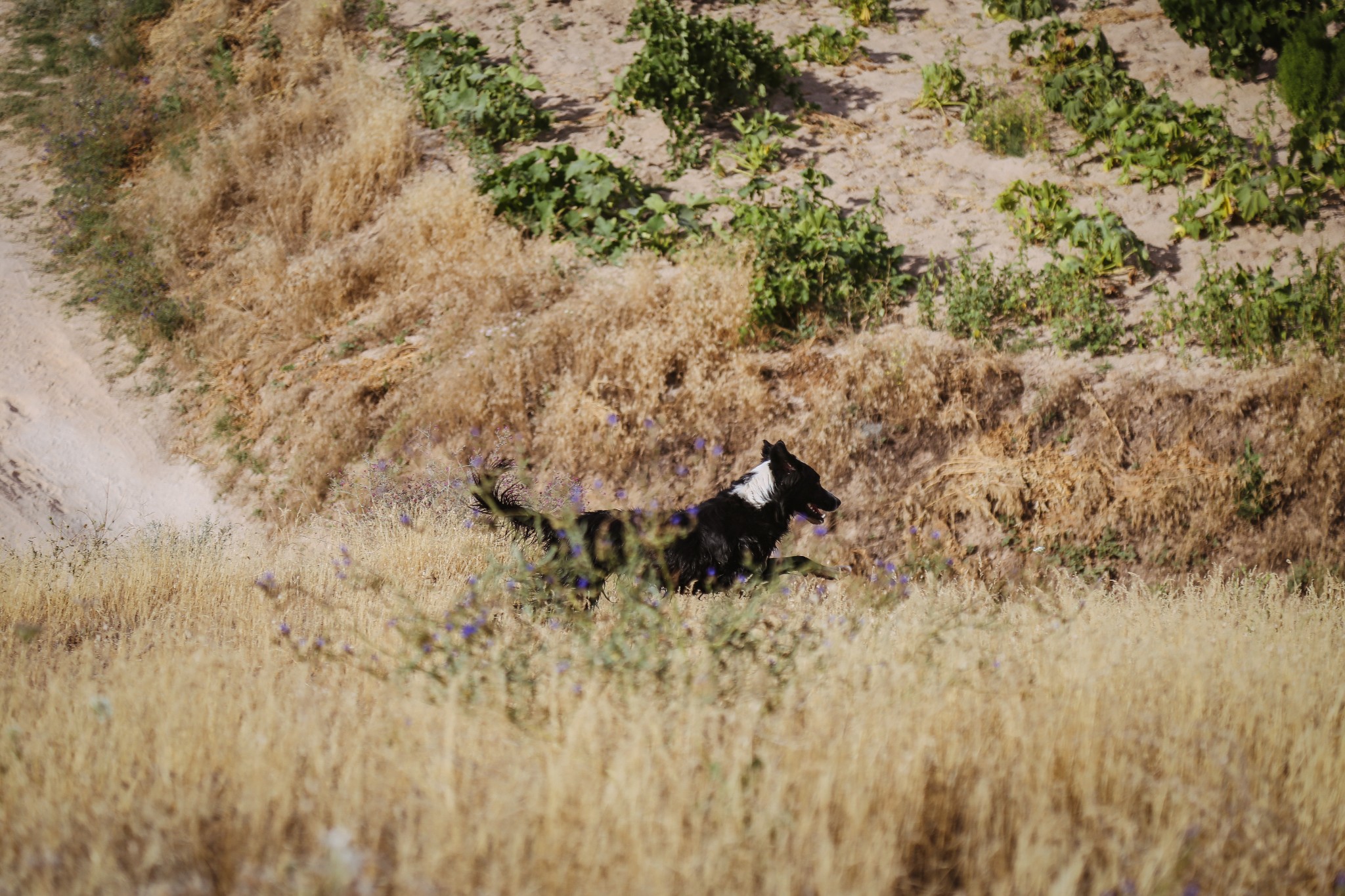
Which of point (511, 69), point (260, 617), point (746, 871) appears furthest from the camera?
point (511, 69)

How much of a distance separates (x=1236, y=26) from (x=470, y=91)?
8499mm

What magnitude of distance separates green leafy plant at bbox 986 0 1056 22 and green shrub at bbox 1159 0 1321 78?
1565 millimetres

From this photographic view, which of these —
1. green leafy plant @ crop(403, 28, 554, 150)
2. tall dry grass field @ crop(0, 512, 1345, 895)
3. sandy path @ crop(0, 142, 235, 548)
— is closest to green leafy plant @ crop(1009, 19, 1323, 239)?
tall dry grass field @ crop(0, 512, 1345, 895)

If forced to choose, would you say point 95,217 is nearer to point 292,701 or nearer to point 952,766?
point 292,701

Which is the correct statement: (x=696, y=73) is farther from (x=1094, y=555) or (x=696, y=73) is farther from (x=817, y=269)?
(x=1094, y=555)

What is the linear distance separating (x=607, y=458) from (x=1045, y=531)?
347cm

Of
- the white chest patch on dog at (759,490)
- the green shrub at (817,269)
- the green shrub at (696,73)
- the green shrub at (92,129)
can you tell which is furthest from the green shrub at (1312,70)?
the green shrub at (92,129)

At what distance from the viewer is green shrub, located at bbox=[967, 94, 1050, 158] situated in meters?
8.93

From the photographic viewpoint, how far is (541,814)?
2.43 m

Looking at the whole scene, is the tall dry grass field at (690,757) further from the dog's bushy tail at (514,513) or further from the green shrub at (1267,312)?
the green shrub at (1267,312)

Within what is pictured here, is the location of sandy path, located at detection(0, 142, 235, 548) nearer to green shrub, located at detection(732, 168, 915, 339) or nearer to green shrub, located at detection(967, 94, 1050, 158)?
green shrub, located at detection(732, 168, 915, 339)

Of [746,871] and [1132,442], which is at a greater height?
[746,871]

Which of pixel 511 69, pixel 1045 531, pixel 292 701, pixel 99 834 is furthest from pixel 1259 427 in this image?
pixel 511 69

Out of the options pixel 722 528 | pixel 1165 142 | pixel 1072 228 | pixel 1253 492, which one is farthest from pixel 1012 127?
pixel 722 528
